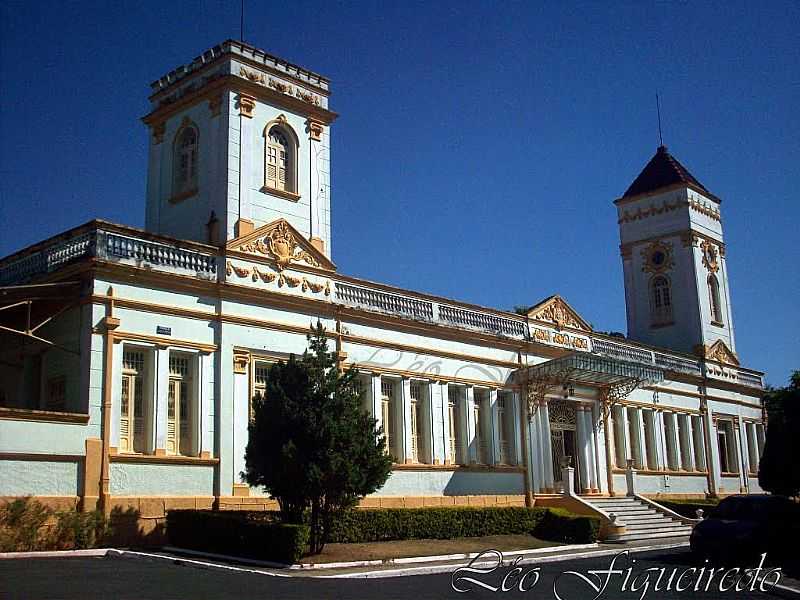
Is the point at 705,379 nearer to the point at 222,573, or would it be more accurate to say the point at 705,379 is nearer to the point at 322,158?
the point at 322,158

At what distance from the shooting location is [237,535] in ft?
62.8

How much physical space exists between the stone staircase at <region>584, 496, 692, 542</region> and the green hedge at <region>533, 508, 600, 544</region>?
1478 mm

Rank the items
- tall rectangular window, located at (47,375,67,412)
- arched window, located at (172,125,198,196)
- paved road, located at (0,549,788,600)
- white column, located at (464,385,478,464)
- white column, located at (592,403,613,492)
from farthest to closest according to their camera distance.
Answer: white column, located at (592,403,613,492), white column, located at (464,385,478,464), arched window, located at (172,125,198,196), tall rectangular window, located at (47,375,67,412), paved road, located at (0,549,788,600)

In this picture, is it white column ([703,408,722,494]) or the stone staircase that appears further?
white column ([703,408,722,494])

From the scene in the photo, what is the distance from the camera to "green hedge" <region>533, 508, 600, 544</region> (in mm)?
26828

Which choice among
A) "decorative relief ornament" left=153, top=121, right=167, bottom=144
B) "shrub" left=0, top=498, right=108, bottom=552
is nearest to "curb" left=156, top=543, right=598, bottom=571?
"shrub" left=0, top=498, right=108, bottom=552

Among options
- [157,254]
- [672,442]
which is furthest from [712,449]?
[157,254]

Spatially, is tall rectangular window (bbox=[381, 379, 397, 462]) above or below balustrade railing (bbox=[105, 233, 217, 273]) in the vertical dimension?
below

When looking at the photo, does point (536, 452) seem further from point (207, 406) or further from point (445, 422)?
point (207, 406)

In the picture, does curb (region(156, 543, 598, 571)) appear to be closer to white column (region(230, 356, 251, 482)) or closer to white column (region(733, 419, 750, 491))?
white column (region(230, 356, 251, 482))

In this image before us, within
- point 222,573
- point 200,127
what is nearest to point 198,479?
point 222,573

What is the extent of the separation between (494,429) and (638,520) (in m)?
5.86

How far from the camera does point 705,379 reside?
4356 cm

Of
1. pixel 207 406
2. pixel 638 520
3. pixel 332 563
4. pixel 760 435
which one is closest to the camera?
pixel 332 563
